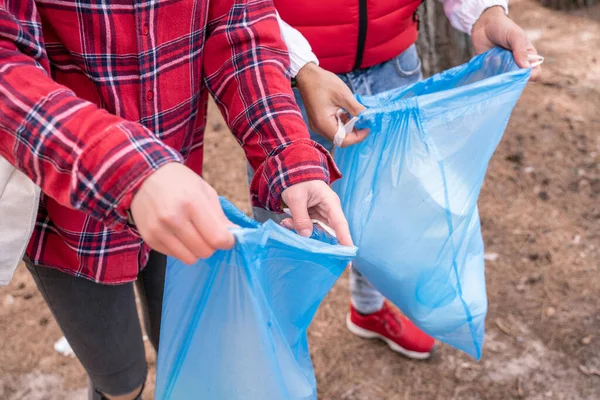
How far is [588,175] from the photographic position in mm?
3039

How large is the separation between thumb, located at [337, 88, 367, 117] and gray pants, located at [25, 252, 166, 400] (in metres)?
0.57

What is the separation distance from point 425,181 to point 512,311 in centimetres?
114

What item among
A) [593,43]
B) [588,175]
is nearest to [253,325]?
[588,175]

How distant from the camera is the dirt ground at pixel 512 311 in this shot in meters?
2.12

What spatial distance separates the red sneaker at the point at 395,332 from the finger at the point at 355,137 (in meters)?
1.00

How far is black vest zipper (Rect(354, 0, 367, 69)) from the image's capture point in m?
1.54

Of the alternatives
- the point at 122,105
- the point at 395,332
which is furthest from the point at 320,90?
the point at 395,332

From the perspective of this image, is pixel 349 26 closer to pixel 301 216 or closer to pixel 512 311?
pixel 301 216

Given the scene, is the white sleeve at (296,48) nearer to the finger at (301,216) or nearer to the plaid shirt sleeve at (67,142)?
the finger at (301,216)

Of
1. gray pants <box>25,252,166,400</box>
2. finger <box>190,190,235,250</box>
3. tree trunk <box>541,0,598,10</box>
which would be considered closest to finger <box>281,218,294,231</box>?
finger <box>190,190,235,250</box>

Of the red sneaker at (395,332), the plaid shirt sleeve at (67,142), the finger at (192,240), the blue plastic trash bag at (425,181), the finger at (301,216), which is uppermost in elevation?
the plaid shirt sleeve at (67,142)

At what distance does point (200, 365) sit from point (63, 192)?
402 millimetres

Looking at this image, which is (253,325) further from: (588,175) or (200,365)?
(588,175)

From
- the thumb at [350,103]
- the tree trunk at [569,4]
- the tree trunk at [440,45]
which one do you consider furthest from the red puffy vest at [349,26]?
the tree trunk at [569,4]
